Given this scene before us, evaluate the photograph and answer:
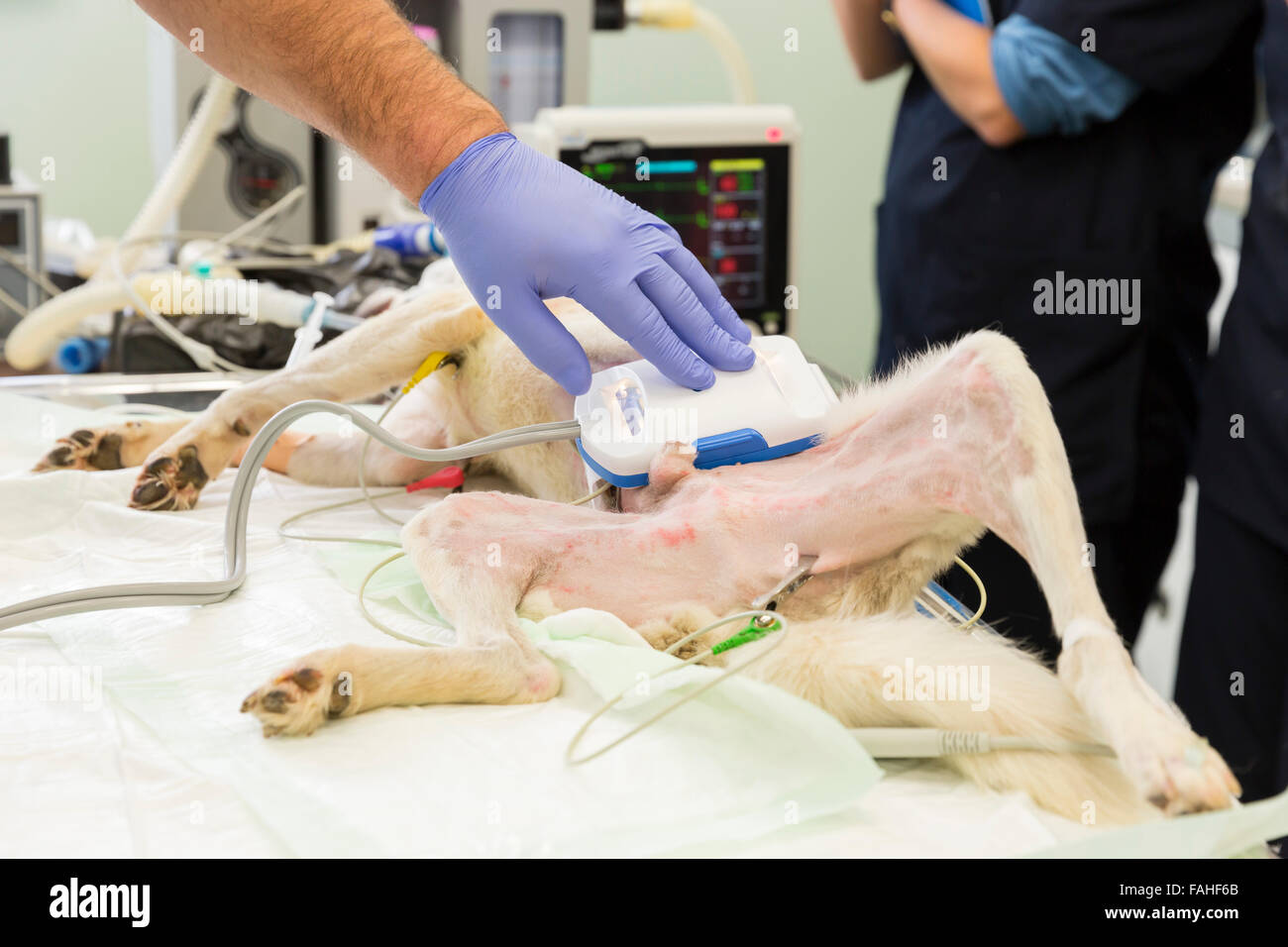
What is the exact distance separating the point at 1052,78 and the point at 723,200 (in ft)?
1.79

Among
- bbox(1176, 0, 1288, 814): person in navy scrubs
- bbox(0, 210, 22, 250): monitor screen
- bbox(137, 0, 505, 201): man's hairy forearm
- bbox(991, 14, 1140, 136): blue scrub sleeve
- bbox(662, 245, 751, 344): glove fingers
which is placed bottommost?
bbox(1176, 0, 1288, 814): person in navy scrubs

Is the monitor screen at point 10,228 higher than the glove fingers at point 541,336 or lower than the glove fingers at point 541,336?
higher

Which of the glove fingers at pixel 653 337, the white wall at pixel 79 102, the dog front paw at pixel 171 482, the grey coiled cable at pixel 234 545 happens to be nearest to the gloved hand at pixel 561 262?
the glove fingers at pixel 653 337

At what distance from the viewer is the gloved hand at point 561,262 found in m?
1.10

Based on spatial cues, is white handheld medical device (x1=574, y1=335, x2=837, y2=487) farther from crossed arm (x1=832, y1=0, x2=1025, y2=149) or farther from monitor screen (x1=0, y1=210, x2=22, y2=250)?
monitor screen (x1=0, y1=210, x2=22, y2=250)

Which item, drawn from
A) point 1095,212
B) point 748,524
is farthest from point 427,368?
point 1095,212

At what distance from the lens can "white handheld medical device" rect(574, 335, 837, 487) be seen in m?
1.05

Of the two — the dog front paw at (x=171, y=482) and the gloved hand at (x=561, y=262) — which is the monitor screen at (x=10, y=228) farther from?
the gloved hand at (x=561, y=262)

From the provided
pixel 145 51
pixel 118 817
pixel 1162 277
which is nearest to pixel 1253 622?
pixel 1162 277

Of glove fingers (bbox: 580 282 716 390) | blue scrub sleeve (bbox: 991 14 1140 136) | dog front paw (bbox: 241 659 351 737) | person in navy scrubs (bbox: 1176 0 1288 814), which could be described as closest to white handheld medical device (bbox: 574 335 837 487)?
glove fingers (bbox: 580 282 716 390)

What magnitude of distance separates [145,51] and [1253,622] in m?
2.93

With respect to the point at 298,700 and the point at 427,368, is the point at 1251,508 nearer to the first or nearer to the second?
the point at 427,368

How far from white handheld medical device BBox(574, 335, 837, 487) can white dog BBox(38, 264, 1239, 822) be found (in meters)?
0.02

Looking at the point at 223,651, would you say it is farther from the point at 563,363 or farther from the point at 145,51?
the point at 145,51
